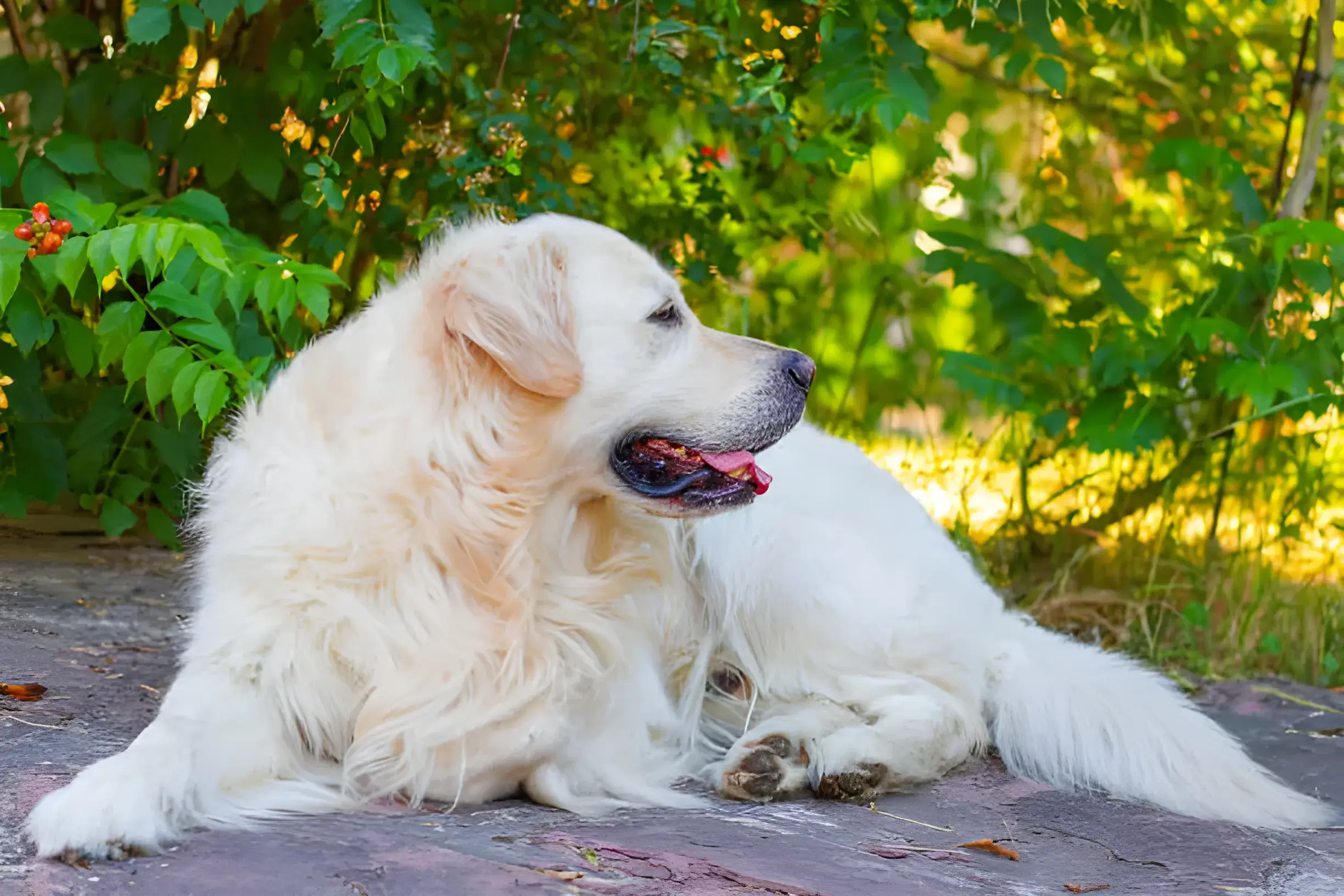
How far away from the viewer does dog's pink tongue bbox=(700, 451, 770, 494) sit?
2.21 m

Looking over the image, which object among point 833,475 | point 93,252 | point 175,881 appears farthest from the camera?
point 833,475

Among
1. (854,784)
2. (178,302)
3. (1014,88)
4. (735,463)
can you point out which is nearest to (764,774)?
(854,784)

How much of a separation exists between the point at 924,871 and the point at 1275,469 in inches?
113

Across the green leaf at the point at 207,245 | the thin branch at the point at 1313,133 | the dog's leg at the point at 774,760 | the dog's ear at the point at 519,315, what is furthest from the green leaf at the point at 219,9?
the thin branch at the point at 1313,133

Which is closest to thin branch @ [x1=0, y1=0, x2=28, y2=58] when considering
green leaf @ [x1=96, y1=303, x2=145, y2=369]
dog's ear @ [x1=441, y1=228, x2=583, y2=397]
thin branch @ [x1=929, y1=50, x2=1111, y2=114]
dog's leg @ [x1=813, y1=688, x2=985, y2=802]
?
green leaf @ [x1=96, y1=303, x2=145, y2=369]

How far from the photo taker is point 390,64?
242 centimetres

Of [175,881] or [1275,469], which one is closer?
[175,881]

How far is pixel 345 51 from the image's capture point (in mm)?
2502

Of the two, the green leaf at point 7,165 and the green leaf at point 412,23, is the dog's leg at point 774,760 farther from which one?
the green leaf at point 7,165

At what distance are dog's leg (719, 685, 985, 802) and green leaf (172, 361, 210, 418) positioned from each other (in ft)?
3.85

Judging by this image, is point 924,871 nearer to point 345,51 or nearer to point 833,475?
point 833,475

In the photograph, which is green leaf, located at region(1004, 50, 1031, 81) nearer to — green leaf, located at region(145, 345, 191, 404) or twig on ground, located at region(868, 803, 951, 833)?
twig on ground, located at region(868, 803, 951, 833)

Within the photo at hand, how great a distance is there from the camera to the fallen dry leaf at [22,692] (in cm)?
235

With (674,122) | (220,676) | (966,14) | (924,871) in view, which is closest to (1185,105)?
(966,14)
